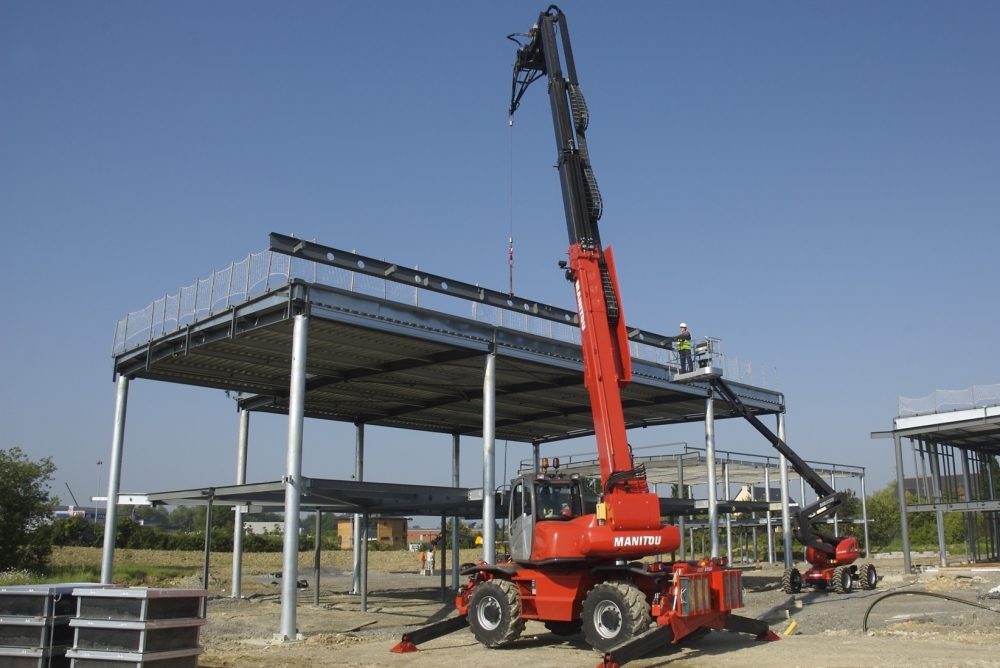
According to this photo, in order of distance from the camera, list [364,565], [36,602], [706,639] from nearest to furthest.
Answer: [36,602] → [706,639] → [364,565]

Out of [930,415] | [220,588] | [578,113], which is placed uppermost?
[578,113]

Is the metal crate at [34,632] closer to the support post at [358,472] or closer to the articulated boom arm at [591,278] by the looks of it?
the articulated boom arm at [591,278]

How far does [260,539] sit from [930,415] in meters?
50.6

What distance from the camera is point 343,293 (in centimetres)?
1922

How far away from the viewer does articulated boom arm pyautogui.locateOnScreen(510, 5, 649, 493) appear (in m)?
15.3

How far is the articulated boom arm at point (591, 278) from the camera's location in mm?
15320

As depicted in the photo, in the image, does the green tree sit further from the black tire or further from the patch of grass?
the black tire

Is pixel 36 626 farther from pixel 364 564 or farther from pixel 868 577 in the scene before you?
pixel 868 577

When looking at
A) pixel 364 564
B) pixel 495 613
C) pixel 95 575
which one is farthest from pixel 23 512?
pixel 495 613

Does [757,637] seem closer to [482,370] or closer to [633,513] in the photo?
[633,513]

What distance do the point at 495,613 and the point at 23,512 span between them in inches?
1102

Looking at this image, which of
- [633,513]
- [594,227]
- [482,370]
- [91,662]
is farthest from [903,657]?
[482,370]

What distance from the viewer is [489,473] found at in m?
21.2

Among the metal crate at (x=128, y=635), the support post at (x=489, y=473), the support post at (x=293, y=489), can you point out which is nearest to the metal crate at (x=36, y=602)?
the metal crate at (x=128, y=635)
